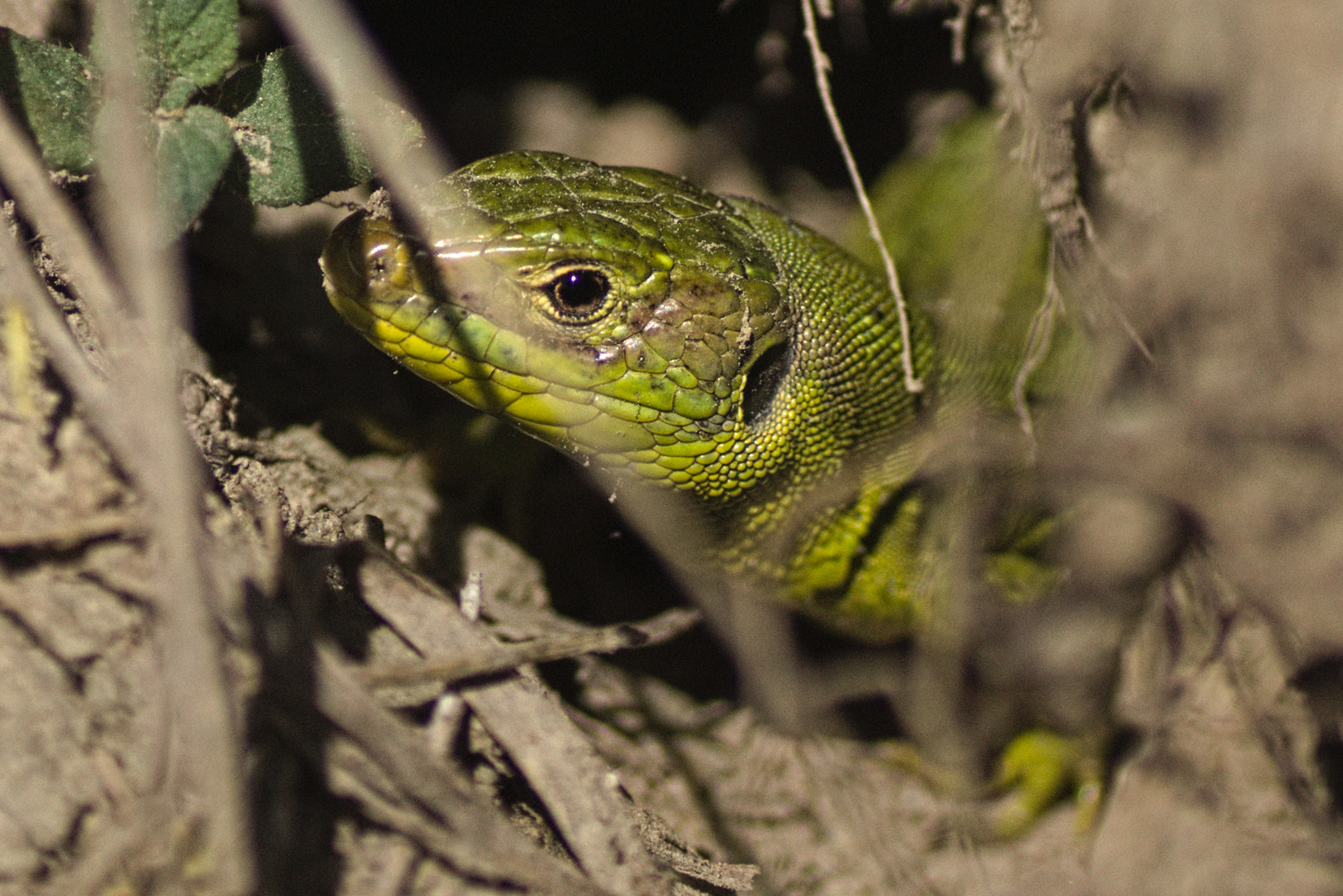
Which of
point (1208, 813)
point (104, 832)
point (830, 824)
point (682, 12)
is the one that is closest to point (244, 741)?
point (104, 832)

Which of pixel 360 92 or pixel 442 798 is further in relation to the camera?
pixel 360 92

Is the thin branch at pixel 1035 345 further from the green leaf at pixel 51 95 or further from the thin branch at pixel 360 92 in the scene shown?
the green leaf at pixel 51 95

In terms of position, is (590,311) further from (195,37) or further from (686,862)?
(686,862)

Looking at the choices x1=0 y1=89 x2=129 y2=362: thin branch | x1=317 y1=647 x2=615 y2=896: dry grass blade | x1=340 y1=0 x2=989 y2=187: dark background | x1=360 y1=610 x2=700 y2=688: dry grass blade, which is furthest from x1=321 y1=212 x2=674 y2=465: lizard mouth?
x1=340 y1=0 x2=989 y2=187: dark background

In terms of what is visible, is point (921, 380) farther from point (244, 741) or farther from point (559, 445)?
point (244, 741)

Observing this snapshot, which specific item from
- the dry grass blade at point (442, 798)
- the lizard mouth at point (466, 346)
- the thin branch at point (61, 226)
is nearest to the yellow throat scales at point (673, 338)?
the lizard mouth at point (466, 346)

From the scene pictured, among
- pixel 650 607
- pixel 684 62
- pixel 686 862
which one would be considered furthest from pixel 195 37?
pixel 684 62
